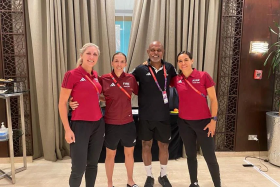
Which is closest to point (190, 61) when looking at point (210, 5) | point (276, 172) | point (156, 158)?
point (210, 5)

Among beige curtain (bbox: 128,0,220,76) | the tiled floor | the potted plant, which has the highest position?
beige curtain (bbox: 128,0,220,76)

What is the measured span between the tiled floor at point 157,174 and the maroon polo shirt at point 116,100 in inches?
34.6

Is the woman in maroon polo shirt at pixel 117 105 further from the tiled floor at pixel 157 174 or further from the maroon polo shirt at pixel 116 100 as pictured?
the tiled floor at pixel 157 174

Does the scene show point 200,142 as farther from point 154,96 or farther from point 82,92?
point 82,92

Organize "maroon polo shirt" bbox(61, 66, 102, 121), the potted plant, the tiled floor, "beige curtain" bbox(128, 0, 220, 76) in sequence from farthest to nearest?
"beige curtain" bbox(128, 0, 220, 76), the potted plant, the tiled floor, "maroon polo shirt" bbox(61, 66, 102, 121)

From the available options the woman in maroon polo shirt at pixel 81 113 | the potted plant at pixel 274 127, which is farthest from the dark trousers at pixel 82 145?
the potted plant at pixel 274 127

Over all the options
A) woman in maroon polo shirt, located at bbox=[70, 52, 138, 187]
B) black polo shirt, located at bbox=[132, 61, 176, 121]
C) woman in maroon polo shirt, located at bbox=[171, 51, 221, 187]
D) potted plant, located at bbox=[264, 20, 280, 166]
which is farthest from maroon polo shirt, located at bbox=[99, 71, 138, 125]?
potted plant, located at bbox=[264, 20, 280, 166]

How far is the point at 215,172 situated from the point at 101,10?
248 cm

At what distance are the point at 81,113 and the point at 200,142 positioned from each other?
1162 millimetres

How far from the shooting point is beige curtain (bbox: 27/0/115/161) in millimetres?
2975

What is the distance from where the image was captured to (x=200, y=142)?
85.7 inches

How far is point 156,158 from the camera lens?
3.15 metres

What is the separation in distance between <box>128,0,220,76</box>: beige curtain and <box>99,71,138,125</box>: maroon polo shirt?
3.74 ft

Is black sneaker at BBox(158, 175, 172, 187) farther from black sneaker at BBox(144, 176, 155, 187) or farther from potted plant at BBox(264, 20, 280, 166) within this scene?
potted plant at BBox(264, 20, 280, 166)
